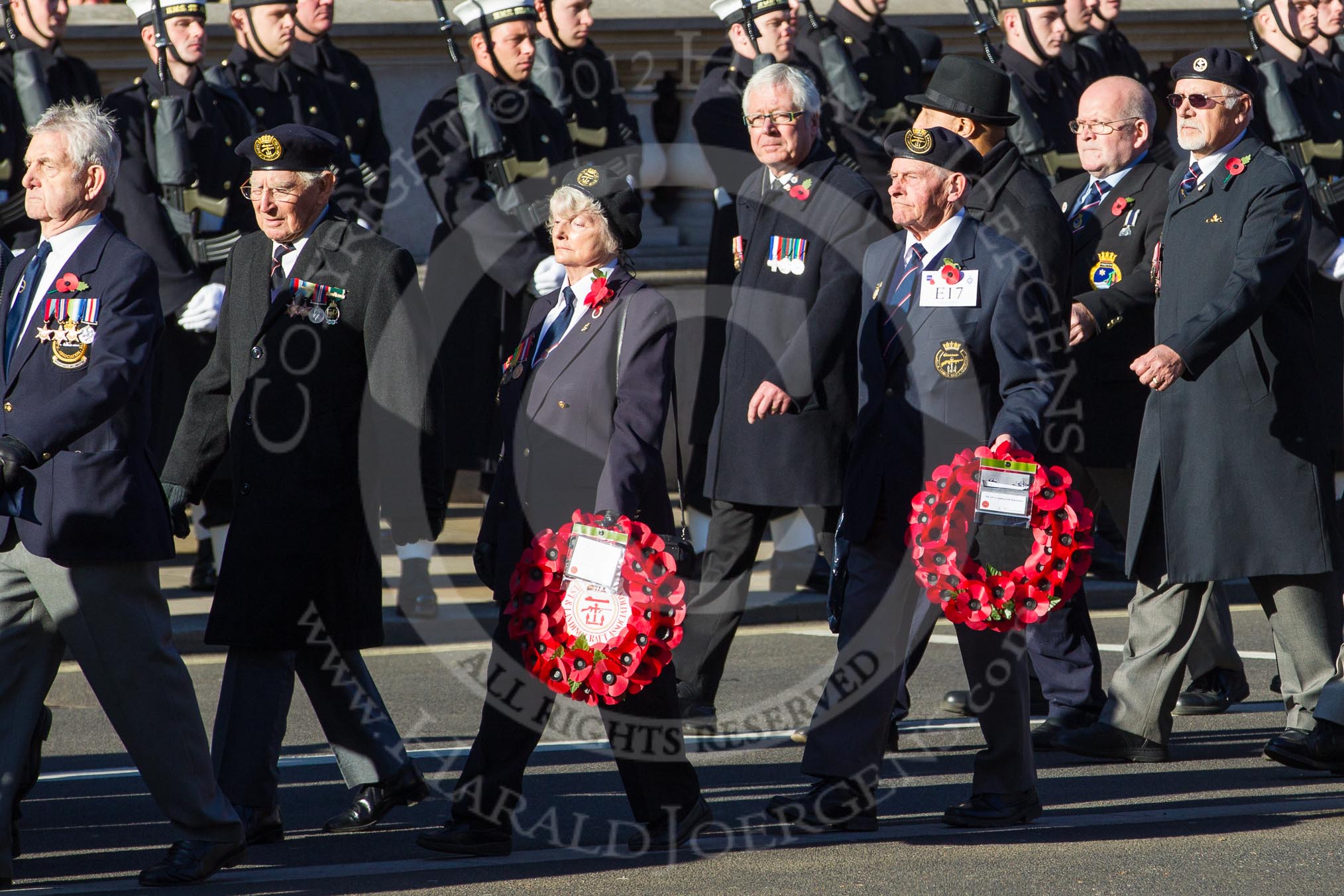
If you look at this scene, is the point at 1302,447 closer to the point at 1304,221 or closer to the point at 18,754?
the point at 1304,221

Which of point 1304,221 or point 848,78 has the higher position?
point 848,78

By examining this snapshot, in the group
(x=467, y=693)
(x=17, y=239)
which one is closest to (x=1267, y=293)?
(x=467, y=693)

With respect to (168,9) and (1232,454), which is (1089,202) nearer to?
(1232,454)

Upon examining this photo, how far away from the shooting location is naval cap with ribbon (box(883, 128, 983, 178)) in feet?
20.2

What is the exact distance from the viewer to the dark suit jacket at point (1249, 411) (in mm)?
6836

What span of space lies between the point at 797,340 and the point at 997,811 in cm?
210

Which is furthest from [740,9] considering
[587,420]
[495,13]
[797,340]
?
[587,420]

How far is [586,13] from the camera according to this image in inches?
423

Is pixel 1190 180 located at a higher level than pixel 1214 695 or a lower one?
higher

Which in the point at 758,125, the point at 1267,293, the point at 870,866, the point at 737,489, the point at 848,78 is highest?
the point at 848,78

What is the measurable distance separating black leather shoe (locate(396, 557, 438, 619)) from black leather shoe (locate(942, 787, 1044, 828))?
13.0ft

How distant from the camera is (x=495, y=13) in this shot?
10164 mm

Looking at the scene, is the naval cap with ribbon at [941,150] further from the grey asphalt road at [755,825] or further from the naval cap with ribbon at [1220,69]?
the grey asphalt road at [755,825]

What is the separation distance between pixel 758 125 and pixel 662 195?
482 cm
